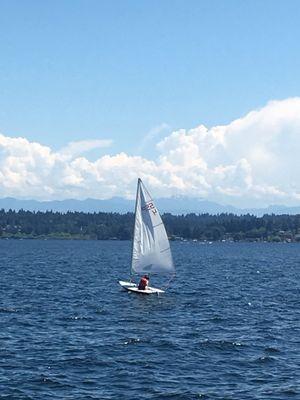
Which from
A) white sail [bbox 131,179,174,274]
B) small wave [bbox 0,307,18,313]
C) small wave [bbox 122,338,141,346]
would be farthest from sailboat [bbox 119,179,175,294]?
small wave [bbox 122,338,141,346]

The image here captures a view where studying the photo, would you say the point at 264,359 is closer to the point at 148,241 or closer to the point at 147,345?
the point at 147,345

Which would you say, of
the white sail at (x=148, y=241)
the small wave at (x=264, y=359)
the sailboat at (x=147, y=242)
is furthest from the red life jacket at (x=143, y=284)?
the small wave at (x=264, y=359)

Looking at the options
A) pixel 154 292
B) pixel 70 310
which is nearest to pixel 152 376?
pixel 70 310

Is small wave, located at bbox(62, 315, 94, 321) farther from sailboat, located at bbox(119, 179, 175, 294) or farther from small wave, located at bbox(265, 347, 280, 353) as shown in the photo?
small wave, located at bbox(265, 347, 280, 353)

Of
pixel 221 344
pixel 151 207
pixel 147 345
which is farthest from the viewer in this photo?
pixel 151 207

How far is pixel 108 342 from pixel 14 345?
7.04 m

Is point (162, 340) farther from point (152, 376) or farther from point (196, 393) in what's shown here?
point (196, 393)

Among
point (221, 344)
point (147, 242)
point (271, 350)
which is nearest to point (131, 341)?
point (221, 344)

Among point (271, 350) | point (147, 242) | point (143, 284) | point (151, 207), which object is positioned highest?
point (151, 207)

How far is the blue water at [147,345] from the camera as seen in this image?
125ft

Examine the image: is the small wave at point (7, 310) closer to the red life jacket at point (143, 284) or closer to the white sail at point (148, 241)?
the white sail at point (148, 241)

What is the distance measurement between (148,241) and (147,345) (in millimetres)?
28381

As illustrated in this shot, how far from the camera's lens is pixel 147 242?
77.4 m

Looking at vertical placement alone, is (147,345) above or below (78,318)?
below
